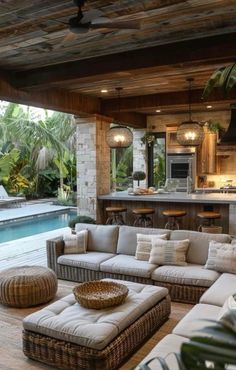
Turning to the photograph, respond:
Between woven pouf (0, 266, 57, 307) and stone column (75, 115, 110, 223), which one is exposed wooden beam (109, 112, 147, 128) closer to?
stone column (75, 115, 110, 223)

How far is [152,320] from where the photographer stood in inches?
134

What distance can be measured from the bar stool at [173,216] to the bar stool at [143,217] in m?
0.31

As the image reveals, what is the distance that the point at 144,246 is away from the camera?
4.76m

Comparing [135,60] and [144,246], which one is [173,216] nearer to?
[144,246]

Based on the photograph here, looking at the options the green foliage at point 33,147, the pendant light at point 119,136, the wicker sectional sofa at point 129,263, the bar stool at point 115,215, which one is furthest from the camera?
the green foliage at point 33,147

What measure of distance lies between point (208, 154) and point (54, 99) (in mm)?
4759

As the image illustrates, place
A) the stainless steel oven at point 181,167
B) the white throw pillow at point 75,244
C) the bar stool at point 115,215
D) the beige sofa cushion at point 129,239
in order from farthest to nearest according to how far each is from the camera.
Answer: the stainless steel oven at point 181,167
the bar stool at point 115,215
the white throw pillow at point 75,244
the beige sofa cushion at point 129,239

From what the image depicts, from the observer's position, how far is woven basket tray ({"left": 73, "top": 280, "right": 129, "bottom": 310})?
10.3 ft

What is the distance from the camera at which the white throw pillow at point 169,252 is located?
14.7 feet

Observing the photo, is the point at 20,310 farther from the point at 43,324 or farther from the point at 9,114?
the point at 9,114

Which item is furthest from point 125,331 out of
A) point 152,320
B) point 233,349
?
point 233,349

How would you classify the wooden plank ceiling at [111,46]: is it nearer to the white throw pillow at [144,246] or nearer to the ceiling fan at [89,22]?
the ceiling fan at [89,22]

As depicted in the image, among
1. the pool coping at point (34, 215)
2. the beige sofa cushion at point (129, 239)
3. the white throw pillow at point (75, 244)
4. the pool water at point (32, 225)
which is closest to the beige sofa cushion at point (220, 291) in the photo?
the beige sofa cushion at point (129, 239)

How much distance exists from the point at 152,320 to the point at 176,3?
2.86 metres
